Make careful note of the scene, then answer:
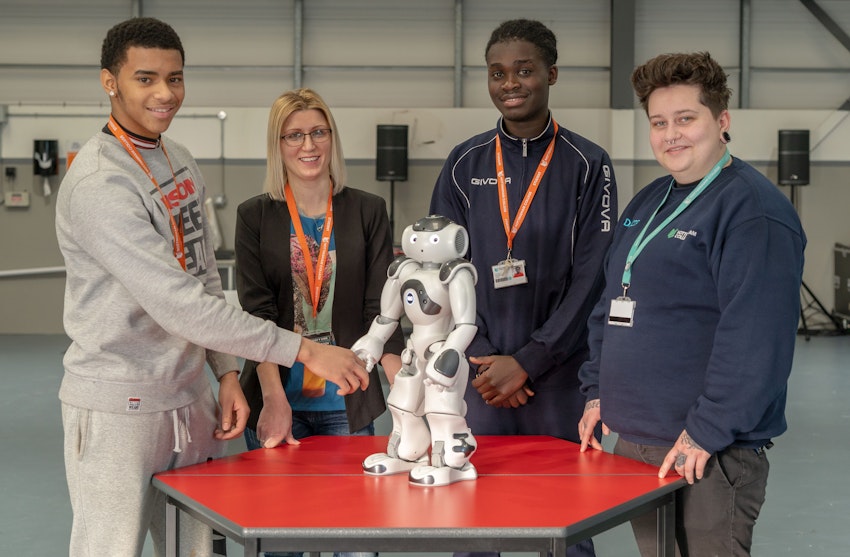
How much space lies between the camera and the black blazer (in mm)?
2264

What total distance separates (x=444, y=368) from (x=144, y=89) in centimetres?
82

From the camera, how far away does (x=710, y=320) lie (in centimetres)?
176

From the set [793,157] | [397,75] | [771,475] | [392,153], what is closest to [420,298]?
[771,475]

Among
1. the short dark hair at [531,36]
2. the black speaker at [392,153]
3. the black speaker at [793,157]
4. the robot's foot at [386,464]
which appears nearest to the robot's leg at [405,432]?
the robot's foot at [386,464]

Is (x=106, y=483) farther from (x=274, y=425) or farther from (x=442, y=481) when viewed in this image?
(x=442, y=481)

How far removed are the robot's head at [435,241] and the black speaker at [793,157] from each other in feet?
26.8

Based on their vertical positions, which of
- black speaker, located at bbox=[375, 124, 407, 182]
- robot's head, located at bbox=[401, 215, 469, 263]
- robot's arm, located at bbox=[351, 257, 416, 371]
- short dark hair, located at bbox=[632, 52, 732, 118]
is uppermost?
black speaker, located at bbox=[375, 124, 407, 182]

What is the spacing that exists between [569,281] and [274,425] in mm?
856

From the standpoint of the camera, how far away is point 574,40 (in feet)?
31.6

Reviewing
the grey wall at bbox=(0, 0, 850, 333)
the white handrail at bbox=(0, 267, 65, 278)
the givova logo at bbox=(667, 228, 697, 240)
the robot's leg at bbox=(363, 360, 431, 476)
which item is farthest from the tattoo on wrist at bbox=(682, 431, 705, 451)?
the white handrail at bbox=(0, 267, 65, 278)

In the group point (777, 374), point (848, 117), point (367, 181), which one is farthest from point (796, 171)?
point (777, 374)

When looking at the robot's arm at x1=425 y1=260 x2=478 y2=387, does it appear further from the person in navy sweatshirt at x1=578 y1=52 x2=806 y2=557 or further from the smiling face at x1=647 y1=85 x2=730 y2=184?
the smiling face at x1=647 y1=85 x2=730 y2=184

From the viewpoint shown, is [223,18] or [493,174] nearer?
[493,174]

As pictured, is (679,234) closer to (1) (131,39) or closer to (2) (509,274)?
(2) (509,274)
